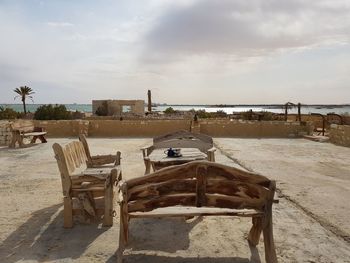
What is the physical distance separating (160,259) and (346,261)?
175 centimetres

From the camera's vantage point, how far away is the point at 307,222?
452 centimetres

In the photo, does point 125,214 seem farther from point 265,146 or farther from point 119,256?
point 265,146

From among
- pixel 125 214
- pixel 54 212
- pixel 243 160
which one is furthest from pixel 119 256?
pixel 243 160

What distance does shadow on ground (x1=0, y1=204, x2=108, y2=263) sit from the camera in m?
3.57

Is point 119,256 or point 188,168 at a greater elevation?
point 188,168

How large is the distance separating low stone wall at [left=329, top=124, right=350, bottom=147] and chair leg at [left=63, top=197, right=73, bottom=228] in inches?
450

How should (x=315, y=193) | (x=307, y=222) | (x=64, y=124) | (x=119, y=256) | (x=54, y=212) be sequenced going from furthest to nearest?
1. (x=64, y=124)
2. (x=315, y=193)
3. (x=54, y=212)
4. (x=307, y=222)
5. (x=119, y=256)

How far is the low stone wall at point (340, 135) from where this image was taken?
1315cm

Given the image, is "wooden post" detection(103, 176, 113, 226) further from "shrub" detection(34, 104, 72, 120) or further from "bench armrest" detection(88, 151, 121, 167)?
"shrub" detection(34, 104, 72, 120)

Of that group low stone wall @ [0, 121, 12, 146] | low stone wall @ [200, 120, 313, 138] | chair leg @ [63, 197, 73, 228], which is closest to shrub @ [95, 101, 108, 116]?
low stone wall @ [200, 120, 313, 138]

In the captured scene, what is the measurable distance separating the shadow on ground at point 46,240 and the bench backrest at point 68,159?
1.55 ft

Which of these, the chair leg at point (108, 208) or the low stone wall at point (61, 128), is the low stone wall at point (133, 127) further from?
the chair leg at point (108, 208)

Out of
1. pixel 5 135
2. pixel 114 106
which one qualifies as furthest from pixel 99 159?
pixel 114 106

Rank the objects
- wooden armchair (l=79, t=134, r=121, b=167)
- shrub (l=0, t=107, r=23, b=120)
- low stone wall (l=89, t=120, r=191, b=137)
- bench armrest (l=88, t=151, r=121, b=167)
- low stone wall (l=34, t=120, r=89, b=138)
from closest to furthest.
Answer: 1. wooden armchair (l=79, t=134, r=121, b=167)
2. bench armrest (l=88, t=151, r=121, b=167)
3. low stone wall (l=34, t=120, r=89, b=138)
4. low stone wall (l=89, t=120, r=191, b=137)
5. shrub (l=0, t=107, r=23, b=120)
